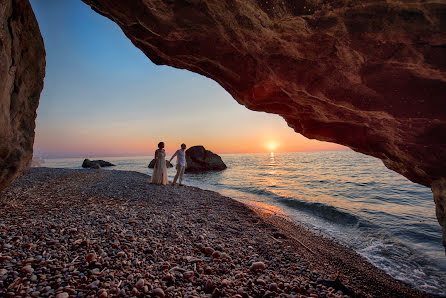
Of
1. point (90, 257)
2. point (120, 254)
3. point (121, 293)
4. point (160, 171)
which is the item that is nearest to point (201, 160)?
point (160, 171)

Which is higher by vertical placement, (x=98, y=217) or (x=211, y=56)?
(x=211, y=56)

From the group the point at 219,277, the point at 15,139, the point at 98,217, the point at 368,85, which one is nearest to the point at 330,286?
the point at 219,277

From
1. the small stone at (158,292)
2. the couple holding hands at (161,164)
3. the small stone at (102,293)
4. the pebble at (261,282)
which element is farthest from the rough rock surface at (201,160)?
the small stone at (102,293)

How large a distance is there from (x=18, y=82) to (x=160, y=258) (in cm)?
487

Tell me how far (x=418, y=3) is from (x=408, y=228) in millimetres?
9421

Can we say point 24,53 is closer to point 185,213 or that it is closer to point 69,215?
point 69,215

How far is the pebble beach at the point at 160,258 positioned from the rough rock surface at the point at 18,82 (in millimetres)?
1587

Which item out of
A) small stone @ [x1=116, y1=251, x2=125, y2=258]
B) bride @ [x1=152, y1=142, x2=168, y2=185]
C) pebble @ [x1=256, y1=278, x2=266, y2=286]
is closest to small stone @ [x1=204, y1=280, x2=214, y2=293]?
pebble @ [x1=256, y1=278, x2=266, y2=286]

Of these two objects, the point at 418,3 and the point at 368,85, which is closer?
the point at 418,3

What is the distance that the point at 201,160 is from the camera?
35.1m

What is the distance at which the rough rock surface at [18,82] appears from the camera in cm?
381

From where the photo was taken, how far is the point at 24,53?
4469 mm

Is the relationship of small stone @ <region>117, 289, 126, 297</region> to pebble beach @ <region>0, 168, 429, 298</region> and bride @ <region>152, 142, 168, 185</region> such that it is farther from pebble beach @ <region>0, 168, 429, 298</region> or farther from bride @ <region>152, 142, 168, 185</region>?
bride @ <region>152, 142, 168, 185</region>

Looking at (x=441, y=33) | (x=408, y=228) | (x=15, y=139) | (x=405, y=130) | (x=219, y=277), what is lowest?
(x=408, y=228)
